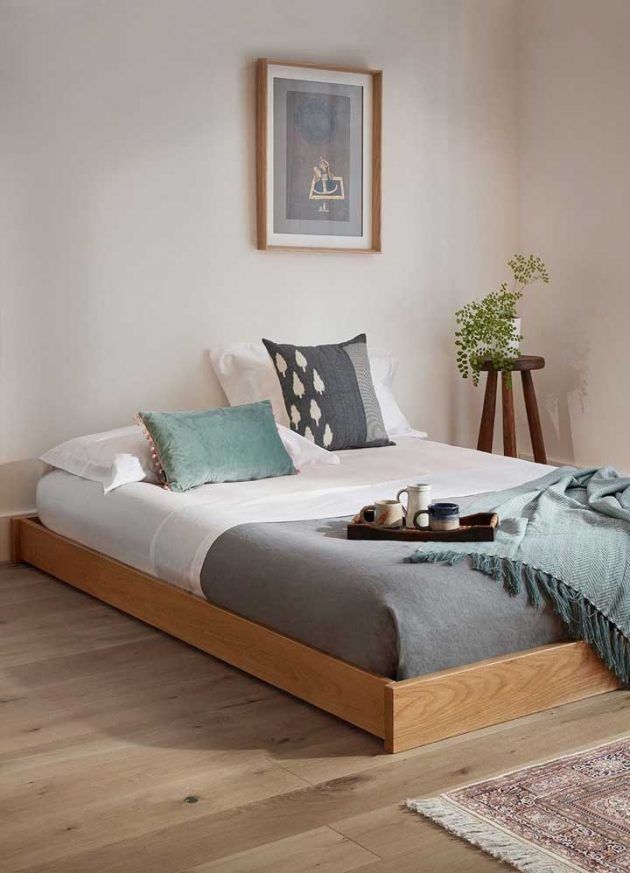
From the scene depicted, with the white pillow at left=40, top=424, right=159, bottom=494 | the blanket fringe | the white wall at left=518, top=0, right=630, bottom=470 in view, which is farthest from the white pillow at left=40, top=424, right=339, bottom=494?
the white wall at left=518, top=0, right=630, bottom=470

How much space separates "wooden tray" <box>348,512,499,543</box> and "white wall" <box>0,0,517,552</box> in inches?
73.8

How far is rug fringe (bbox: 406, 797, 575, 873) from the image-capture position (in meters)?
2.19

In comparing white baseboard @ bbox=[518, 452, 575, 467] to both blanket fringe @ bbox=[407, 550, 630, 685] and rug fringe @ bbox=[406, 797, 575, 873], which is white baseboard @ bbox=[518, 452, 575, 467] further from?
rug fringe @ bbox=[406, 797, 575, 873]

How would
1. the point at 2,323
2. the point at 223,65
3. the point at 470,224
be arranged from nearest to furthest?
1. the point at 2,323
2. the point at 223,65
3. the point at 470,224

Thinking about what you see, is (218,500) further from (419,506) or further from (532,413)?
(532,413)

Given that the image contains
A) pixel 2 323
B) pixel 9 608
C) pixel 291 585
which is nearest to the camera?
pixel 291 585

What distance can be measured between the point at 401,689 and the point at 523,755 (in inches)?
13.0

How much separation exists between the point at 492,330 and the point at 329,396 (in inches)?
40.7

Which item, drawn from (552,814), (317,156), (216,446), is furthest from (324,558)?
(317,156)

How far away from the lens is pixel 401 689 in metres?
2.68

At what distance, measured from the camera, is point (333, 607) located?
2881mm

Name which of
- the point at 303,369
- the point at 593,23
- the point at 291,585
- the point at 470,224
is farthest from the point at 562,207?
the point at 291,585

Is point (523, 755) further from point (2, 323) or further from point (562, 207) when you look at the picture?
point (562, 207)

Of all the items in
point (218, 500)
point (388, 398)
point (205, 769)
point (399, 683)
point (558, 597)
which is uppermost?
point (388, 398)
